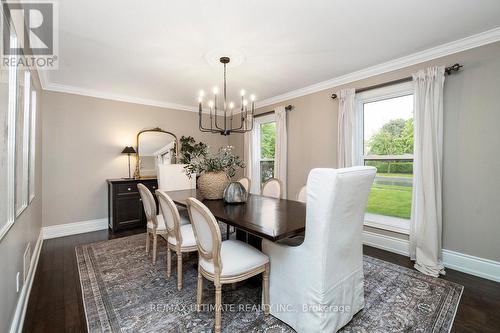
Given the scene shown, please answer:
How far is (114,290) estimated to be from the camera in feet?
7.14

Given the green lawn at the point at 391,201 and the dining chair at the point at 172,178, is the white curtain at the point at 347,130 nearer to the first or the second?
the green lawn at the point at 391,201

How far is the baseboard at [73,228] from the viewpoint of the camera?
3687mm

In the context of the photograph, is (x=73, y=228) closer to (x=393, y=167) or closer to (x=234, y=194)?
(x=234, y=194)

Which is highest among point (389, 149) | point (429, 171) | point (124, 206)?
point (389, 149)

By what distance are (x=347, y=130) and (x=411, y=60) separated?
1.11 m

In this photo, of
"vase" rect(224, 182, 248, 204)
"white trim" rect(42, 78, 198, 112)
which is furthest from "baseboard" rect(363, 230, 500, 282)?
"white trim" rect(42, 78, 198, 112)

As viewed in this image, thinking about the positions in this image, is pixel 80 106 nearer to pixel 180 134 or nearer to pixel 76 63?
pixel 76 63

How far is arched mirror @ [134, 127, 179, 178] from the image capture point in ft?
15.1

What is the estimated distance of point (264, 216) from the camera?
193 centimetres

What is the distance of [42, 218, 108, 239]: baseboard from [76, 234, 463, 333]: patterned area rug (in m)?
1.49

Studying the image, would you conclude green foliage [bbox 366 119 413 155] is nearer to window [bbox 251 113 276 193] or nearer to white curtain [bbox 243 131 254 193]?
window [bbox 251 113 276 193]

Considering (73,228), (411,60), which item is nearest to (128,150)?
(73,228)

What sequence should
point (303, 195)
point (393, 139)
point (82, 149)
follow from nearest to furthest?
point (303, 195) → point (393, 139) → point (82, 149)

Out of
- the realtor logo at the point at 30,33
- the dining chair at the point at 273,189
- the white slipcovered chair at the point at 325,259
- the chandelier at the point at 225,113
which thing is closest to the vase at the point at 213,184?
the chandelier at the point at 225,113
